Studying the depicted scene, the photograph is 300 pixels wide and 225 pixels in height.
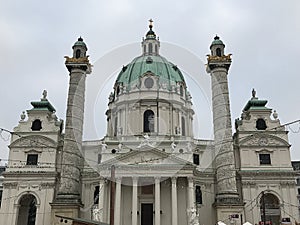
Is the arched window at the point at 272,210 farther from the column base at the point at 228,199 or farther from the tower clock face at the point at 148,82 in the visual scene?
the tower clock face at the point at 148,82

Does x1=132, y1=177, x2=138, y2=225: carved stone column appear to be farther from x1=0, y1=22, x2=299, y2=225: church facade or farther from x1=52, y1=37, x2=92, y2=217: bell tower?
x1=52, y1=37, x2=92, y2=217: bell tower

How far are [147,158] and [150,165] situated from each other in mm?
1066

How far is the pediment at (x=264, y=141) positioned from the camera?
46719mm

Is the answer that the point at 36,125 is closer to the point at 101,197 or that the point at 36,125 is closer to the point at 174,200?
the point at 101,197

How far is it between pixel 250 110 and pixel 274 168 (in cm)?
784

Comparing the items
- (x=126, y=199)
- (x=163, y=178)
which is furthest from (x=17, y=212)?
(x=163, y=178)

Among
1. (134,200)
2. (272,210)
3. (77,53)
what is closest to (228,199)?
(272,210)

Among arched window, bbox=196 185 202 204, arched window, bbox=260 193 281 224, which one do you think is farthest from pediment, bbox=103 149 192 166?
arched window, bbox=260 193 281 224

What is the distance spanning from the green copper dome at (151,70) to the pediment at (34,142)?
14172mm

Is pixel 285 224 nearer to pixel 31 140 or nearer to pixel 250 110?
pixel 250 110

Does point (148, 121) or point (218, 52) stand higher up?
point (218, 52)

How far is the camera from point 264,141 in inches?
1845

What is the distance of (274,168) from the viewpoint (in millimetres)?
45719

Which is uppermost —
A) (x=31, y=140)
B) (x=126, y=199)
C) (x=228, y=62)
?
(x=228, y=62)
